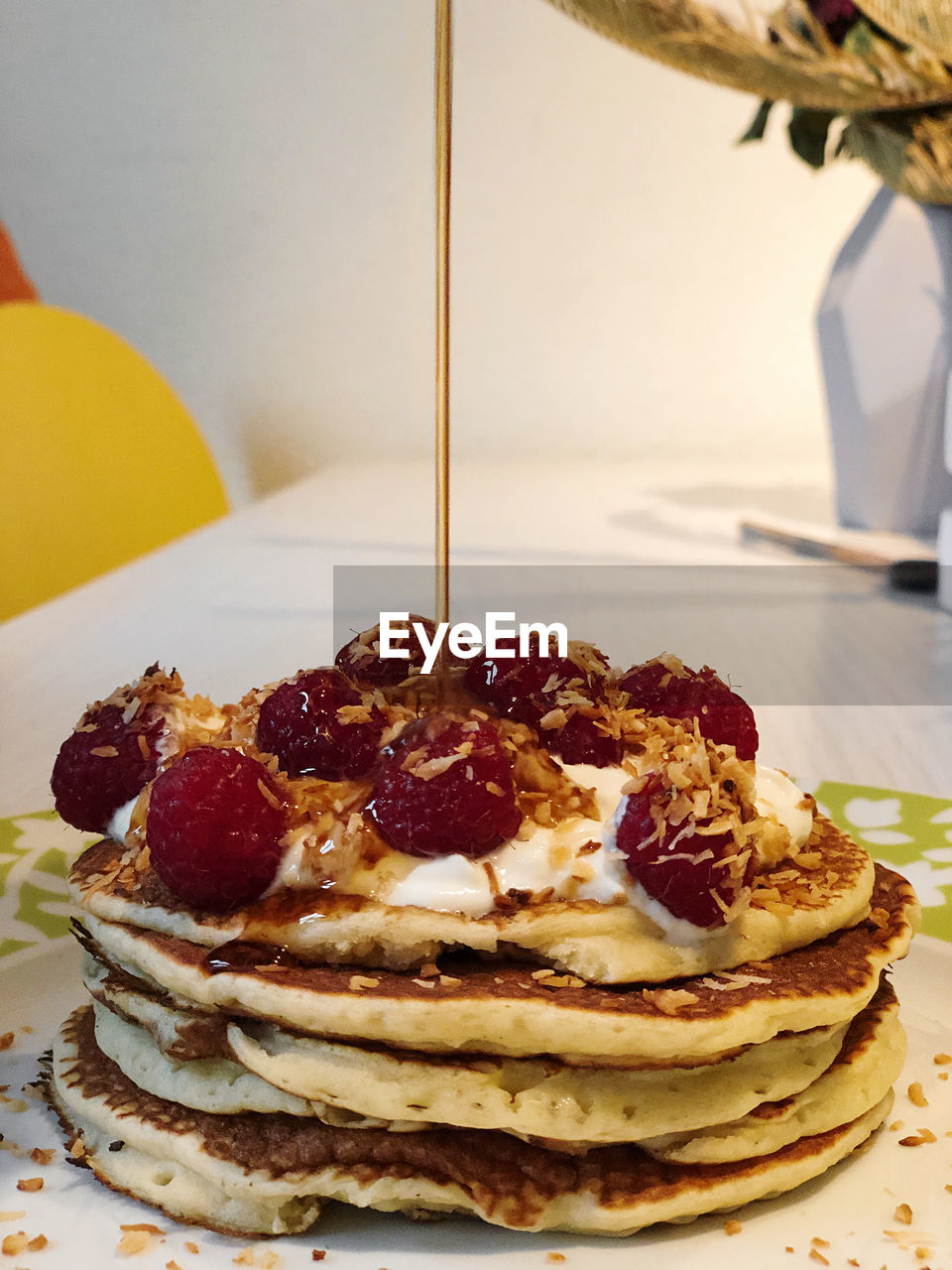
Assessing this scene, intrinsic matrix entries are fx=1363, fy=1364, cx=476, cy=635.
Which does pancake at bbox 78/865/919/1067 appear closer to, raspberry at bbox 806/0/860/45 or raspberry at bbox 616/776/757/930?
raspberry at bbox 616/776/757/930

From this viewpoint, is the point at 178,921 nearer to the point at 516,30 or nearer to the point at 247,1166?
the point at 247,1166

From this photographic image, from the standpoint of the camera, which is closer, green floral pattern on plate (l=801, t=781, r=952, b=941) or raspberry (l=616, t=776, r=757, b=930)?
raspberry (l=616, t=776, r=757, b=930)

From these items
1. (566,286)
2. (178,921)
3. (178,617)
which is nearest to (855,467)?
(178,617)

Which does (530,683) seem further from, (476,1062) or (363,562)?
(363,562)

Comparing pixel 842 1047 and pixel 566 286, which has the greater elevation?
pixel 566 286

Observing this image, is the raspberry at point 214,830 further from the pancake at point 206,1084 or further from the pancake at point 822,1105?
the pancake at point 822,1105

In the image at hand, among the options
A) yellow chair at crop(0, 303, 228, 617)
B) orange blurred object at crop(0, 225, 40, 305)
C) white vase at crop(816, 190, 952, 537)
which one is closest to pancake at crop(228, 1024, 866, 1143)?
white vase at crop(816, 190, 952, 537)

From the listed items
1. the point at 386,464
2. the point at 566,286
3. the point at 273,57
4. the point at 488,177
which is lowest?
the point at 386,464
